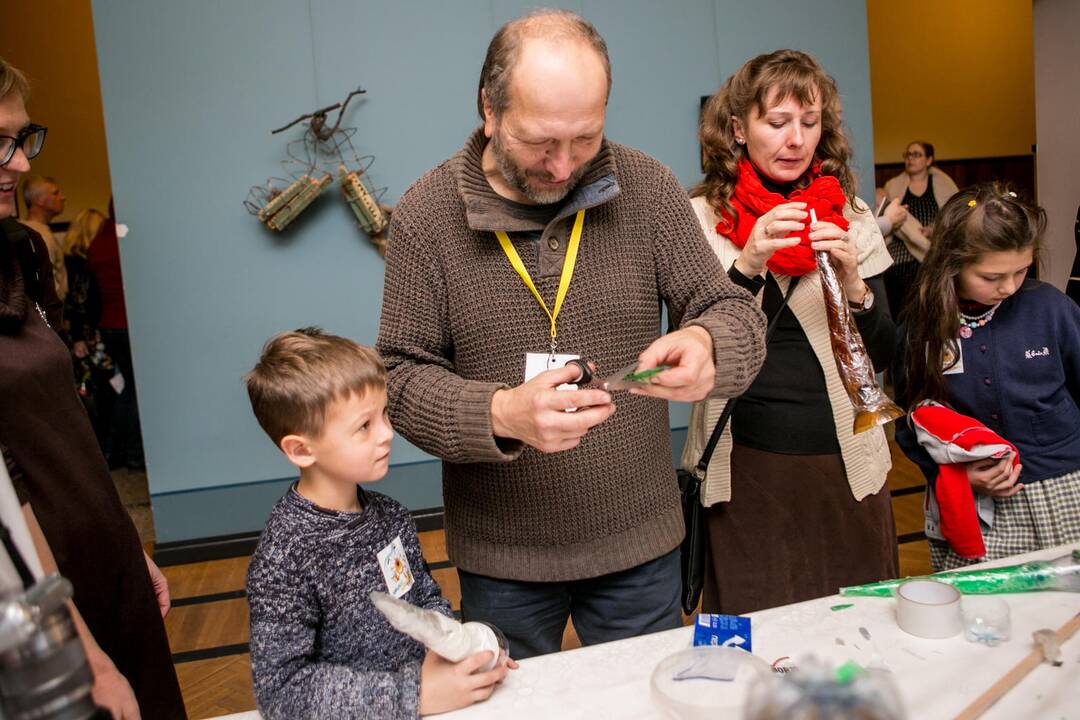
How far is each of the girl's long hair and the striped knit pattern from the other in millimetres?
316

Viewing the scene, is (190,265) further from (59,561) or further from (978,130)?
(978,130)

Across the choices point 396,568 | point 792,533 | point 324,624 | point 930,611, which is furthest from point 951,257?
point 324,624

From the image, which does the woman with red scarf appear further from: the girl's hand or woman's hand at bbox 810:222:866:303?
the girl's hand

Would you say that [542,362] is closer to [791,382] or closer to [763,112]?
[791,382]

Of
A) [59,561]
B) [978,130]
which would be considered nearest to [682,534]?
[59,561]

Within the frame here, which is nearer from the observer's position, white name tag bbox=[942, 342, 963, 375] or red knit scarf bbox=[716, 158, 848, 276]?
red knit scarf bbox=[716, 158, 848, 276]

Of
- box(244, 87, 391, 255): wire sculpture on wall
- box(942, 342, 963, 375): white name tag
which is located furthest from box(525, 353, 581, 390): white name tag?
box(244, 87, 391, 255): wire sculpture on wall

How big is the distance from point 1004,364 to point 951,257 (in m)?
0.31

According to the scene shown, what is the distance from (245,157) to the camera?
487cm

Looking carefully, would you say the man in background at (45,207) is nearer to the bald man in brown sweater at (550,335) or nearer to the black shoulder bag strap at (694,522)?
the bald man in brown sweater at (550,335)

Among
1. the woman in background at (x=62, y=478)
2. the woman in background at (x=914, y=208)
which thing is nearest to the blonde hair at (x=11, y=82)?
the woman in background at (x=62, y=478)

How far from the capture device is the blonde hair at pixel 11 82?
4.60ft

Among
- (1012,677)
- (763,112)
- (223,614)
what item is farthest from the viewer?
(223,614)

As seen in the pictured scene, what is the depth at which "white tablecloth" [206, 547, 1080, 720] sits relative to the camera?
113 centimetres
